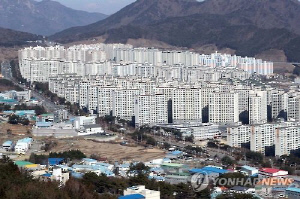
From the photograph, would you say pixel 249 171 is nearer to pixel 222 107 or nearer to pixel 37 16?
pixel 222 107

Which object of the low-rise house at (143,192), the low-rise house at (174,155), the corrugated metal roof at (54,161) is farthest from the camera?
the low-rise house at (174,155)

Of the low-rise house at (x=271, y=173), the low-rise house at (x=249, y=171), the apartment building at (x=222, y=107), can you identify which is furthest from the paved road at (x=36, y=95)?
the low-rise house at (x=271, y=173)

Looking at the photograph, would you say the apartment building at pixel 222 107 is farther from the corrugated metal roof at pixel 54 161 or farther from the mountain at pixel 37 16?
the mountain at pixel 37 16

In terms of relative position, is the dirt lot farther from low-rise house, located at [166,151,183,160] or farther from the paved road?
the paved road

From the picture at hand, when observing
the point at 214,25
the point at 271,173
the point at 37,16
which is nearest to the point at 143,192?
the point at 271,173

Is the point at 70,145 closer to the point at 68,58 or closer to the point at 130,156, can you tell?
the point at 130,156

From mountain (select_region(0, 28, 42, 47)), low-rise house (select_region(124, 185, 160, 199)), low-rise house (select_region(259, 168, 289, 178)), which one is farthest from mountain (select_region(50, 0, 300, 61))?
low-rise house (select_region(124, 185, 160, 199))

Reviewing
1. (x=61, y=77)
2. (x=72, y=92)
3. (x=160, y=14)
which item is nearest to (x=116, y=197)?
(x=72, y=92)
